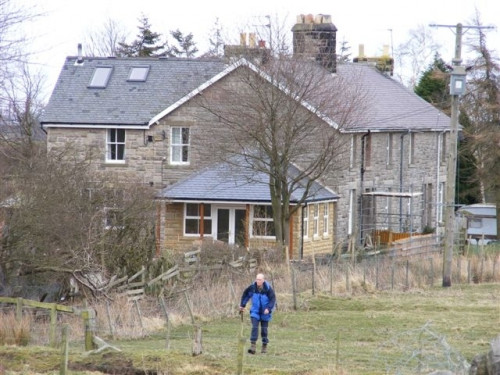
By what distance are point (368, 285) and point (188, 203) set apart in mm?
13343

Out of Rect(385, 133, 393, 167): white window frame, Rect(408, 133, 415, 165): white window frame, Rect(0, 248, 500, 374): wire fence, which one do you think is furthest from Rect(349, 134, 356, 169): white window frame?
Rect(0, 248, 500, 374): wire fence

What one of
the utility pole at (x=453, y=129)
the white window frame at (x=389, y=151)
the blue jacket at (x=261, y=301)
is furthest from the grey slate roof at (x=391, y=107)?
the blue jacket at (x=261, y=301)

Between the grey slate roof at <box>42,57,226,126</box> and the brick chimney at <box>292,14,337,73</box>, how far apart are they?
12.3ft

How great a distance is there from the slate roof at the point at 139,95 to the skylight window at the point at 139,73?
0.19 meters

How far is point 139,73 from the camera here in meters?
44.9

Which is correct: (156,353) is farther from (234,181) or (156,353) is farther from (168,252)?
(234,181)

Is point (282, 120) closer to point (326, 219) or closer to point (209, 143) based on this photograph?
point (209, 143)

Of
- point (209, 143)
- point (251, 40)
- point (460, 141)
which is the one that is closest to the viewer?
point (251, 40)

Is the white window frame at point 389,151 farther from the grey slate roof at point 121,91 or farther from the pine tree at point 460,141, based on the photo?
the grey slate roof at point 121,91

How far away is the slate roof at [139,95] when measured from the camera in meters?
42.4

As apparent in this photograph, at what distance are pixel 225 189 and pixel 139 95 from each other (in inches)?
244

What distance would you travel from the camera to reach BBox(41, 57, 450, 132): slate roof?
42.4 meters

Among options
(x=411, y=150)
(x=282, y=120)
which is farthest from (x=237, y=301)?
(x=411, y=150)

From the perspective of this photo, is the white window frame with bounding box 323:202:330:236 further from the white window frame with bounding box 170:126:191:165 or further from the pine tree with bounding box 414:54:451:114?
the pine tree with bounding box 414:54:451:114
